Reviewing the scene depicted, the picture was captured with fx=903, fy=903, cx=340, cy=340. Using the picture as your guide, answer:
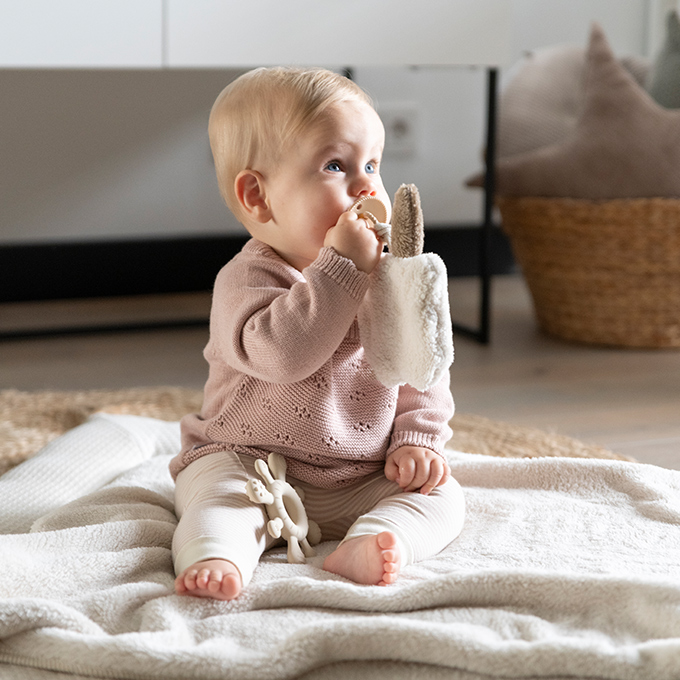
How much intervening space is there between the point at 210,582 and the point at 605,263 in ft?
3.82

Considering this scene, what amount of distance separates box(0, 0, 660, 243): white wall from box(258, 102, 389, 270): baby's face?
1352mm

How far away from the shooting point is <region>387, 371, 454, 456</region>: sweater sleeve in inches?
31.0

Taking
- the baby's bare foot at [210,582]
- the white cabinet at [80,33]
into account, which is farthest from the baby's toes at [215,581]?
the white cabinet at [80,33]

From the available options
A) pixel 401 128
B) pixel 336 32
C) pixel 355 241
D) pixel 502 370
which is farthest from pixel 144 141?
pixel 355 241

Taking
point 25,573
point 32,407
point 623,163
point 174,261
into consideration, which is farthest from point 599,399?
point 174,261

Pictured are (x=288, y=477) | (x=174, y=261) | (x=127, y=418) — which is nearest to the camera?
(x=288, y=477)

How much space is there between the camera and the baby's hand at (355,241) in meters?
0.70

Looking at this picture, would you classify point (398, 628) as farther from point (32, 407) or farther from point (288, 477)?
point (32, 407)

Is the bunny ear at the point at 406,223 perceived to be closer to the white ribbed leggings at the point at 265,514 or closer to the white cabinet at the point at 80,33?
the white ribbed leggings at the point at 265,514

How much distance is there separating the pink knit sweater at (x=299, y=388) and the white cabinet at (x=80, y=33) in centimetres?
69

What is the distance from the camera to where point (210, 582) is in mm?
622

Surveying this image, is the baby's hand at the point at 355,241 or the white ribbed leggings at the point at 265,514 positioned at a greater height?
the baby's hand at the point at 355,241

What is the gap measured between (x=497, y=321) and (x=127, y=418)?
101 centimetres

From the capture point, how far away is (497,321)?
190cm
